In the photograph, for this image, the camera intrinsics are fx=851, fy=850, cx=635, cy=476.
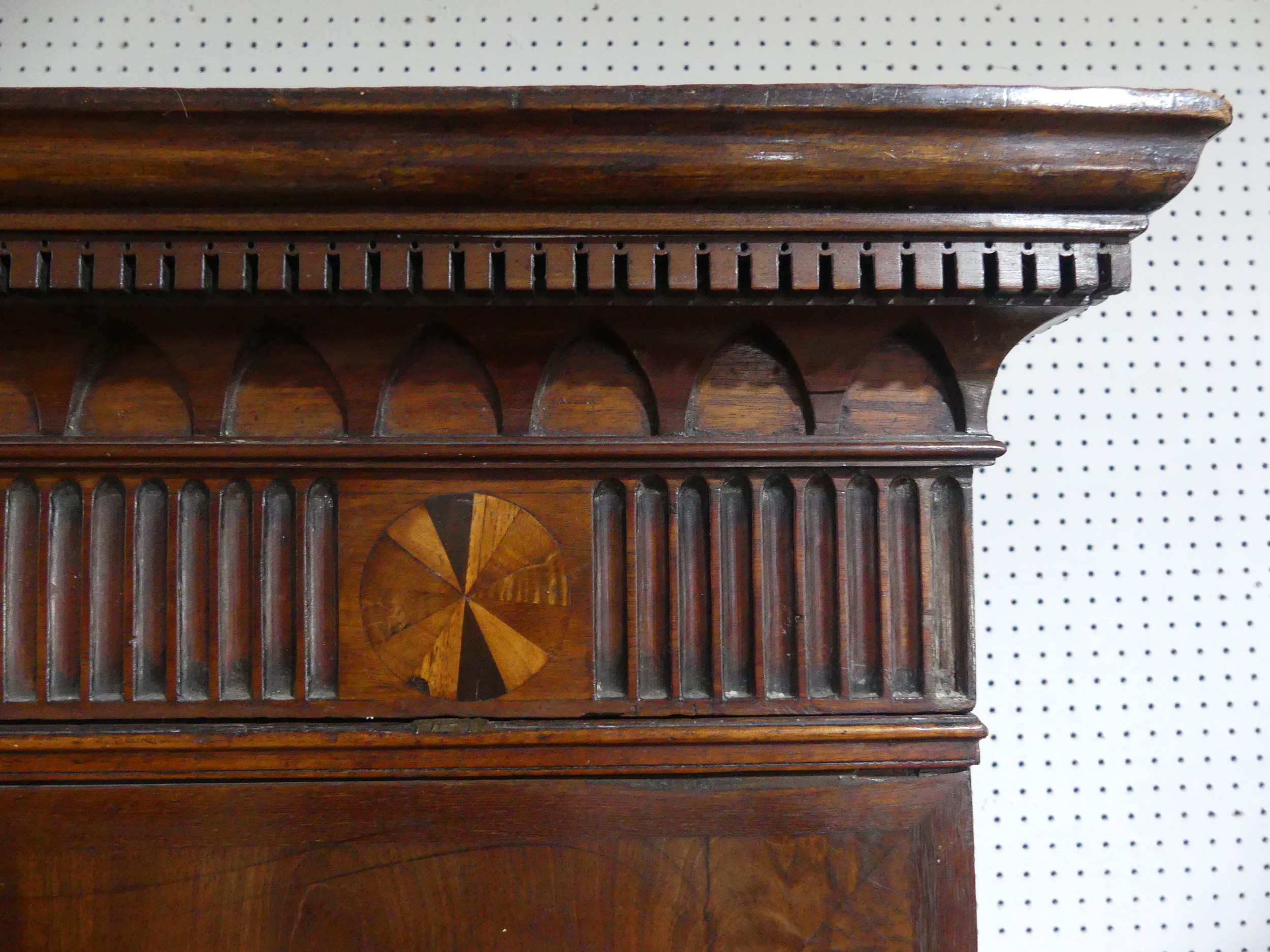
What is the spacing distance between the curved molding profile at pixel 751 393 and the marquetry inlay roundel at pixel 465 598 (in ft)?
0.44

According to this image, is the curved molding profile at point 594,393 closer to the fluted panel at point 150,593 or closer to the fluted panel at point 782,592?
the fluted panel at point 782,592

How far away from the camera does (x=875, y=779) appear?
551 mm

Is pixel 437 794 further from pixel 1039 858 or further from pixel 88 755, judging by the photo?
pixel 1039 858

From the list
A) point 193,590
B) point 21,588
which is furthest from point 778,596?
point 21,588

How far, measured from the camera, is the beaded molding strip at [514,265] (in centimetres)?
50

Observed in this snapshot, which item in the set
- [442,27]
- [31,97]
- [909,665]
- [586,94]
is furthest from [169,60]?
[909,665]

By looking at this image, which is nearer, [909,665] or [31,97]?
[31,97]

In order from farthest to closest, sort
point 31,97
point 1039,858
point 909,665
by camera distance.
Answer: point 1039,858 → point 909,665 → point 31,97

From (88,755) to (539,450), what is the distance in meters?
0.34

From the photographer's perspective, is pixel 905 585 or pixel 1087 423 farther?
pixel 1087 423

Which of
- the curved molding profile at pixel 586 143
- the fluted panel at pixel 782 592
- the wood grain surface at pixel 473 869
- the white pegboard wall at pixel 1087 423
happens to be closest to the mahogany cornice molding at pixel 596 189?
the curved molding profile at pixel 586 143

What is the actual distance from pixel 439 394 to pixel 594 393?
10 centimetres

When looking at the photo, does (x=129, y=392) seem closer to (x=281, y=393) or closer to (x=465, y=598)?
(x=281, y=393)

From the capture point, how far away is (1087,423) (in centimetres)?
94
